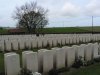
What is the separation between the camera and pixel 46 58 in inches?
300

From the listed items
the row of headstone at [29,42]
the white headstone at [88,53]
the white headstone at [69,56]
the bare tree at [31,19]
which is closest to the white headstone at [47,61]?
the white headstone at [69,56]

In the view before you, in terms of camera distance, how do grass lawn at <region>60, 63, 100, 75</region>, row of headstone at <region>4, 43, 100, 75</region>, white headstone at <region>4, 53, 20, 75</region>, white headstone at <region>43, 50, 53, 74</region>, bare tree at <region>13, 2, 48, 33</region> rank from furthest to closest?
bare tree at <region>13, 2, 48, 33</region> → grass lawn at <region>60, 63, 100, 75</region> → white headstone at <region>43, 50, 53, 74</region> → row of headstone at <region>4, 43, 100, 75</region> → white headstone at <region>4, 53, 20, 75</region>

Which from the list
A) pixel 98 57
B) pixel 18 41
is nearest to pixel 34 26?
pixel 18 41

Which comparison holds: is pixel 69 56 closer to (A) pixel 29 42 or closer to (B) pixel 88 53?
(B) pixel 88 53

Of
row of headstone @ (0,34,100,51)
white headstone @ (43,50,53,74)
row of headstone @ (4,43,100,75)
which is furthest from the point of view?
row of headstone @ (0,34,100,51)

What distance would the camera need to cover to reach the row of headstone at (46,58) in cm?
657

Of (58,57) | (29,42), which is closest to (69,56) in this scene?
(58,57)

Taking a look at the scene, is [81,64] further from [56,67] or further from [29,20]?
[29,20]

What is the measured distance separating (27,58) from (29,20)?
122 feet

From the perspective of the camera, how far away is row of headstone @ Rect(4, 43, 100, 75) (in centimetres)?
657

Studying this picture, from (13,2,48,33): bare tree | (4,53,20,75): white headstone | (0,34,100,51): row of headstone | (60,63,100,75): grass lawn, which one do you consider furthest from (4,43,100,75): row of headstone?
(13,2,48,33): bare tree

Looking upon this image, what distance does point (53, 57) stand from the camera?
26.8 feet

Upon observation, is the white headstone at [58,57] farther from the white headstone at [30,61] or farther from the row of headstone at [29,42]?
the row of headstone at [29,42]

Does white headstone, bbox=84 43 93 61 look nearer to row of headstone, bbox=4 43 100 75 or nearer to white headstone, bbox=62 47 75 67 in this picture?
row of headstone, bbox=4 43 100 75
